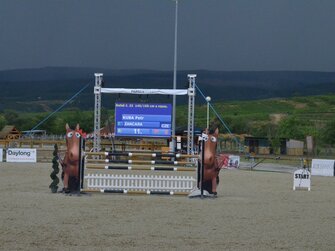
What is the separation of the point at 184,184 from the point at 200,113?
10746 cm

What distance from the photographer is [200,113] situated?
13075 cm

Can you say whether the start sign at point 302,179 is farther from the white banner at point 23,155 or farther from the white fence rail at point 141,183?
the white banner at point 23,155

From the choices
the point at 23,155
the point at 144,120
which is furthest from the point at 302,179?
the point at 23,155

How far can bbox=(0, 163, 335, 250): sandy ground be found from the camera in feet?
41.4

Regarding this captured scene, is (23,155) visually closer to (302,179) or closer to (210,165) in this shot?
(302,179)

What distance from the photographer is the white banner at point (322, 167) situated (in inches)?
1638

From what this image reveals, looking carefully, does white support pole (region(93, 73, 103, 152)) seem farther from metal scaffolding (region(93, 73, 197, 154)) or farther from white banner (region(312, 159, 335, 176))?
white banner (region(312, 159, 335, 176))

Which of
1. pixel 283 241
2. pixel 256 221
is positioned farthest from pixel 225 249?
pixel 256 221

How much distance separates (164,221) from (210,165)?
6.87 meters

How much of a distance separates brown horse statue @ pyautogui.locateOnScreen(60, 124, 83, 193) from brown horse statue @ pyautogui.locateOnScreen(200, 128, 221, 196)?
3870mm

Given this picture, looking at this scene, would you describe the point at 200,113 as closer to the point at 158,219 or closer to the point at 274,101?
the point at 274,101

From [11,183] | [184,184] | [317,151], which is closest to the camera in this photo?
[184,184]

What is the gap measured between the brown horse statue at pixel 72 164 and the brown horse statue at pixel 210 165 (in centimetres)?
387

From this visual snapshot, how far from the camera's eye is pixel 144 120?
149 feet
